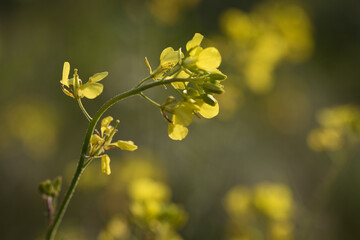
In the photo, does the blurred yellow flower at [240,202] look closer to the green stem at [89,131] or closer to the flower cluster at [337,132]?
the flower cluster at [337,132]

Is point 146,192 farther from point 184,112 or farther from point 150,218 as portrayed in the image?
point 184,112

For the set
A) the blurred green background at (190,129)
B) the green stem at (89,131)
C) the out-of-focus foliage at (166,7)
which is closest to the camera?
the green stem at (89,131)

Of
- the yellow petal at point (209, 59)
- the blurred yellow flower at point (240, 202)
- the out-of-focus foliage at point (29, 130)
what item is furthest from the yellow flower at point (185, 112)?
the out-of-focus foliage at point (29, 130)

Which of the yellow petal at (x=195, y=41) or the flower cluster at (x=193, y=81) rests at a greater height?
the yellow petal at (x=195, y=41)

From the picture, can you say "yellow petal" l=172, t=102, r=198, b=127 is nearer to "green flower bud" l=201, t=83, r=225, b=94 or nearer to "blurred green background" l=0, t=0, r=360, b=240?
"green flower bud" l=201, t=83, r=225, b=94

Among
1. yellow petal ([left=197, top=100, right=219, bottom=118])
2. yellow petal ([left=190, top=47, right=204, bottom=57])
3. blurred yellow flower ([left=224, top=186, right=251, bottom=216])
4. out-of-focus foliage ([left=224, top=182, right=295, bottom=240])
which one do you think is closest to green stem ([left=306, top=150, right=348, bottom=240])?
out-of-focus foliage ([left=224, top=182, right=295, bottom=240])

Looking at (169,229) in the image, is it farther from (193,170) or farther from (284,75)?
(284,75)

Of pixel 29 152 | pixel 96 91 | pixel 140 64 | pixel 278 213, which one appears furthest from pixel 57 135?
pixel 96 91
